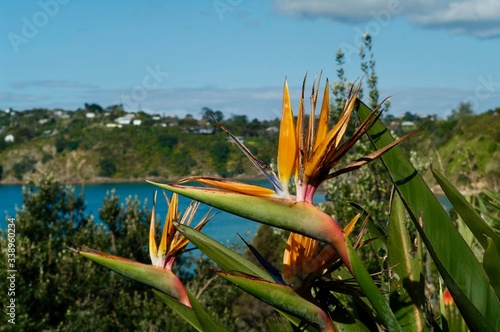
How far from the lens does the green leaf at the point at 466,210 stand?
1429 millimetres

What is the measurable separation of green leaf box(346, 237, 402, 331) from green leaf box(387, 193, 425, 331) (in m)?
0.24

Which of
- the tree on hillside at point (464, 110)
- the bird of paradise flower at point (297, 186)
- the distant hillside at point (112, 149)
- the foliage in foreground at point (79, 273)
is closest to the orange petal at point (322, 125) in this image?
the bird of paradise flower at point (297, 186)

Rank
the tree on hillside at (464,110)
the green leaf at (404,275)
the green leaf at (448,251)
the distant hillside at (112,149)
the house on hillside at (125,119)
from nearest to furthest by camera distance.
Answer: the green leaf at (448,251)
the green leaf at (404,275)
the tree on hillside at (464,110)
the distant hillside at (112,149)
the house on hillside at (125,119)

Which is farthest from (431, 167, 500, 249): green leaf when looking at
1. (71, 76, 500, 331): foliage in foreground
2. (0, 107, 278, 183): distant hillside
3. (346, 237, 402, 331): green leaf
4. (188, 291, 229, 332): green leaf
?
(0, 107, 278, 183): distant hillside

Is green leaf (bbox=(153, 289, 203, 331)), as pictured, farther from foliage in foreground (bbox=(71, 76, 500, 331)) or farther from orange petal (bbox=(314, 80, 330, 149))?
orange petal (bbox=(314, 80, 330, 149))

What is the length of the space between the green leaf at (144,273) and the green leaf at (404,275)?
0.50m

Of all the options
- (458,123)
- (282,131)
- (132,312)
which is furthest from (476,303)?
(458,123)

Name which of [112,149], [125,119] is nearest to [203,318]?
[112,149]

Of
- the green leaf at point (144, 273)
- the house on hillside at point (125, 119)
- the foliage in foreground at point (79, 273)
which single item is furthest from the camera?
the house on hillside at point (125, 119)

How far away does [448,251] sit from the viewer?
1.31 metres

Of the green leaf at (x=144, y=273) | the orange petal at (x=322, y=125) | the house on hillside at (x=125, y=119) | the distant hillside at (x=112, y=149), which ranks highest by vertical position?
the orange petal at (x=322, y=125)

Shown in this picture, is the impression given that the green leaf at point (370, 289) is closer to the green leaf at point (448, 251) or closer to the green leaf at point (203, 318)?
the green leaf at point (448, 251)

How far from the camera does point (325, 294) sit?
1.43 m

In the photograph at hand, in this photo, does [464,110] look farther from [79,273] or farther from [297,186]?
[297,186]
